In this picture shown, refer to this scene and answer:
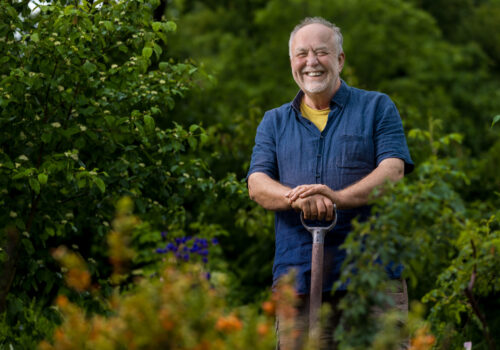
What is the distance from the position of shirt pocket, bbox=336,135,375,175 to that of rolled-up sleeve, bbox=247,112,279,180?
35cm

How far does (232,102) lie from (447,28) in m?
11.2

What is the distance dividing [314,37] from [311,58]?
0.10 metres

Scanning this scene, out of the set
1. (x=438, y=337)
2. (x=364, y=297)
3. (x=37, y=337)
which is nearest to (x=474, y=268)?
(x=364, y=297)

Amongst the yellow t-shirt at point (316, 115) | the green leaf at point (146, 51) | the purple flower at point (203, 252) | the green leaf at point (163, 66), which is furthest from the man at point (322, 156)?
the purple flower at point (203, 252)

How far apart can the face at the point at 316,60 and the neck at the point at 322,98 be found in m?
0.01

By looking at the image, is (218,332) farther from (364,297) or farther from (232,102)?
(232,102)

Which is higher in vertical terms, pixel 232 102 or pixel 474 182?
pixel 232 102

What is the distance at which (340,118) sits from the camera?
3.56 meters

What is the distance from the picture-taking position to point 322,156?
349 cm

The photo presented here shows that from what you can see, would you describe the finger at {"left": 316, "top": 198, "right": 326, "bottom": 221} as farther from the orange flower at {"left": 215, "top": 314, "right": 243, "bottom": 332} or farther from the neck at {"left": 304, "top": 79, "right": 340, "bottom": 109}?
the orange flower at {"left": 215, "top": 314, "right": 243, "bottom": 332}

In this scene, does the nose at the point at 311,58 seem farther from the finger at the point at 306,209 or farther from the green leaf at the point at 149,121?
the green leaf at the point at 149,121

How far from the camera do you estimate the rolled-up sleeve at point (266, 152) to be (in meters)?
3.66

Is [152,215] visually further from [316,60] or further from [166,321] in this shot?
[166,321]

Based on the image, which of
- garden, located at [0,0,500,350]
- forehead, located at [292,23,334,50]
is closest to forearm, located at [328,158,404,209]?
garden, located at [0,0,500,350]
